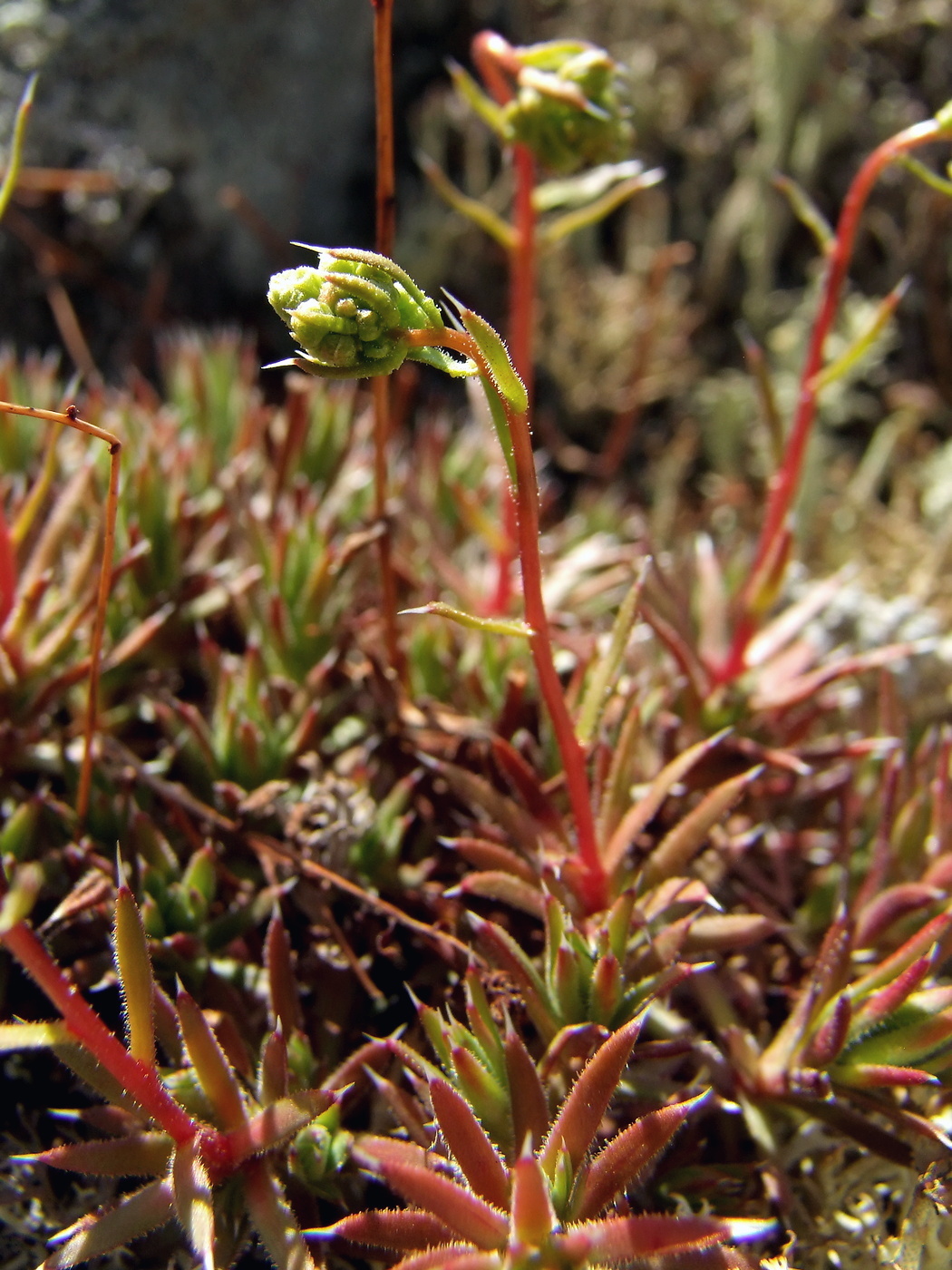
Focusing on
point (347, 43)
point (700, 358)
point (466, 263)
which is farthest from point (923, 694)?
point (347, 43)

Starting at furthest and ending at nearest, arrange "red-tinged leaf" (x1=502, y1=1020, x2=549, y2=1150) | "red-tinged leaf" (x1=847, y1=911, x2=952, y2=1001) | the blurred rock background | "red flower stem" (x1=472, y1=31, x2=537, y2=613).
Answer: the blurred rock background < "red flower stem" (x1=472, y1=31, x2=537, y2=613) < "red-tinged leaf" (x1=847, y1=911, x2=952, y2=1001) < "red-tinged leaf" (x1=502, y1=1020, x2=549, y2=1150)

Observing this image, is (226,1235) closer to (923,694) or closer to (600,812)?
(600,812)

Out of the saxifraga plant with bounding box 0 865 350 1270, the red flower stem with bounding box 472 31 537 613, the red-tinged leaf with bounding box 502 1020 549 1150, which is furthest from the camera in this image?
the red flower stem with bounding box 472 31 537 613

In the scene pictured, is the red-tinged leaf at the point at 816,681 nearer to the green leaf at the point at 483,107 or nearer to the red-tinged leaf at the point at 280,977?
the red-tinged leaf at the point at 280,977

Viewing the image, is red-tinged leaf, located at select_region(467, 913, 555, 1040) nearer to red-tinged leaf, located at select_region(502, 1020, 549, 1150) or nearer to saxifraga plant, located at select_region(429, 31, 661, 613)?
red-tinged leaf, located at select_region(502, 1020, 549, 1150)

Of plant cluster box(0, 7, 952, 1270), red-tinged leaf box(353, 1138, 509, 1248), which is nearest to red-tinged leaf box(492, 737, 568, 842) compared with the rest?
plant cluster box(0, 7, 952, 1270)
